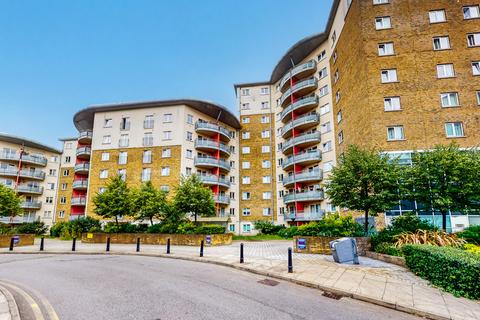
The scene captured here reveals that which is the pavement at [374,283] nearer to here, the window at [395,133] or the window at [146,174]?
the window at [395,133]

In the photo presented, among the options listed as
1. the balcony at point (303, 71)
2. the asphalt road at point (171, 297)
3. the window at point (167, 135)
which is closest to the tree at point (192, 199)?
the asphalt road at point (171, 297)

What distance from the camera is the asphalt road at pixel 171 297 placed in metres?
5.64

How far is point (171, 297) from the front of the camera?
672 cm

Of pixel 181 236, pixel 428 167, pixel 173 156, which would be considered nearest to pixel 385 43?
pixel 428 167

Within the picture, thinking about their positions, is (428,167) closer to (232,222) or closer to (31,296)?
(31,296)

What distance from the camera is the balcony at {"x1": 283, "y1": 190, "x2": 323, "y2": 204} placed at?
30.0 meters

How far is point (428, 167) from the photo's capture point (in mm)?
13617

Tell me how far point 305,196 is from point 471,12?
21887 millimetres

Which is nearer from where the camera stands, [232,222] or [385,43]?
[385,43]

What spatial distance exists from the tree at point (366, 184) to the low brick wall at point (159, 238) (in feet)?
31.4

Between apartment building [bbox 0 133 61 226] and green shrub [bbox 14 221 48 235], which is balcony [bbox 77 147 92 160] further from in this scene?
apartment building [bbox 0 133 61 226]

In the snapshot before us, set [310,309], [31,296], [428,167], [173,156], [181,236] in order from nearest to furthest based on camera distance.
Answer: [310,309], [31,296], [428,167], [181,236], [173,156]

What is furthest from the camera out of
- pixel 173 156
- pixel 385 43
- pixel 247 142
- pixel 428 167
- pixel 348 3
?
pixel 247 142

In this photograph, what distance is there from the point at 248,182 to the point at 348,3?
25063 mm
